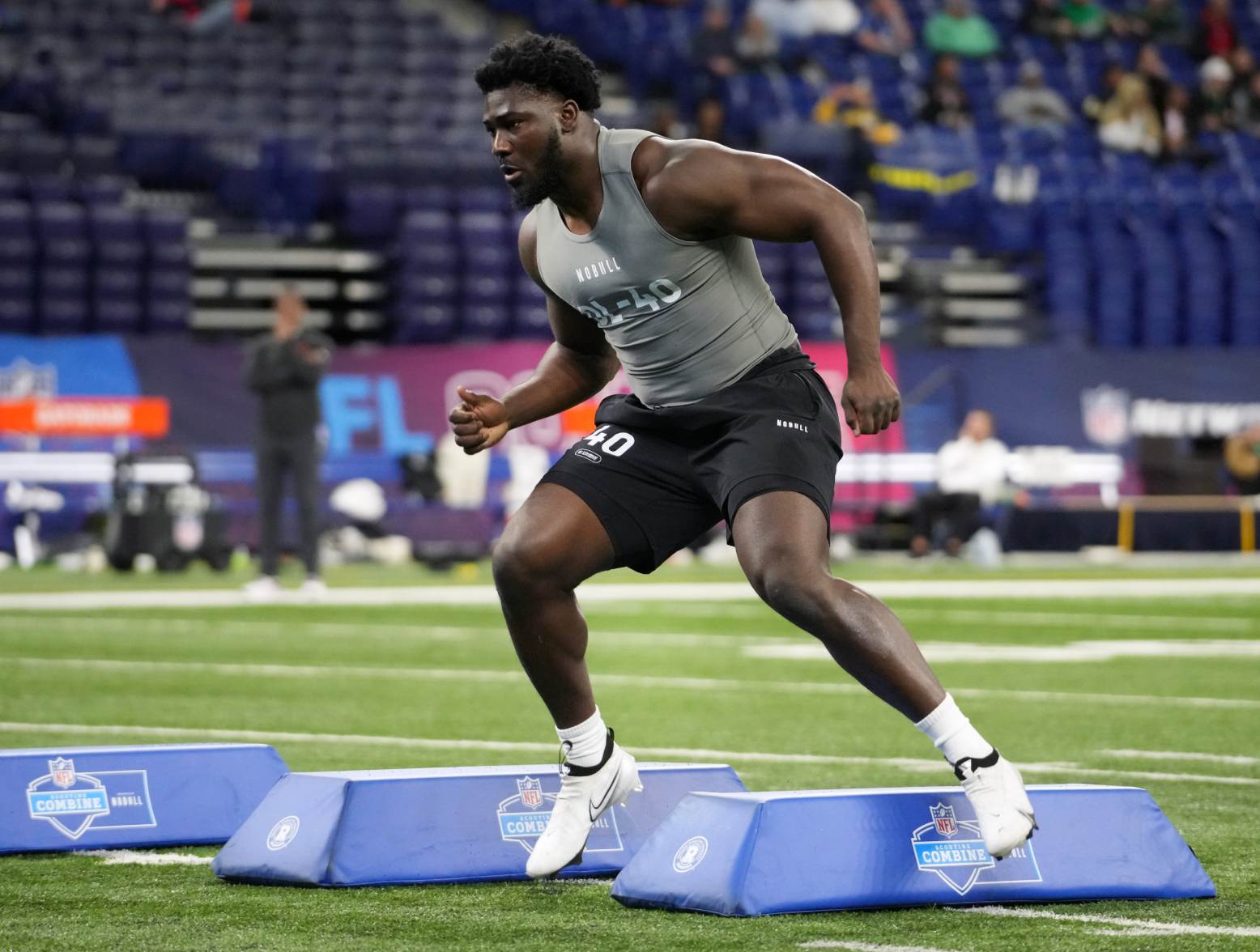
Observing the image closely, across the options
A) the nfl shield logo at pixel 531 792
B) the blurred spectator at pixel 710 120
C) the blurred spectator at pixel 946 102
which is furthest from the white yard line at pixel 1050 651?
the blurred spectator at pixel 946 102

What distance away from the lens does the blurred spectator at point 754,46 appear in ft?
86.6

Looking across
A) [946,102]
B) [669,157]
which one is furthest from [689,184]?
[946,102]

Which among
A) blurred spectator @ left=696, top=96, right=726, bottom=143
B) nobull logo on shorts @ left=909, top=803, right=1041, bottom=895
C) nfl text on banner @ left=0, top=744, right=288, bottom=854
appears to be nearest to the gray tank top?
nobull logo on shorts @ left=909, top=803, right=1041, bottom=895

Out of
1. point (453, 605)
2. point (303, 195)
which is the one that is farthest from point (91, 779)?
point (303, 195)

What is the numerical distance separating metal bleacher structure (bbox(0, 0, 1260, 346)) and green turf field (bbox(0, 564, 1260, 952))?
5.35 m

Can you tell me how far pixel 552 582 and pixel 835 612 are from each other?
2.48ft

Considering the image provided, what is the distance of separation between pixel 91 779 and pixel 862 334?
85.9 inches

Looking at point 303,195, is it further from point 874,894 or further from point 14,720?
point 874,894

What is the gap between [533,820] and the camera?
5.20 meters

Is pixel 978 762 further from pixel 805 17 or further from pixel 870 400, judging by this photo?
pixel 805 17

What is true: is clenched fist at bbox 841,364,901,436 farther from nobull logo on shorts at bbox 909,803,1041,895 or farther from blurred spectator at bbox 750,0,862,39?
blurred spectator at bbox 750,0,862,39

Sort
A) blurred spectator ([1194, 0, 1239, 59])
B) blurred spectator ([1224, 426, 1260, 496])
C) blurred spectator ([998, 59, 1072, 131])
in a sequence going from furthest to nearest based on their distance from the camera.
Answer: blurred spectator ([1194, 0, 1239, 59]) < blurred spectator ([998, 59, 1072, 131]) < blurred spectator ([1224, 426, 1260, 496])

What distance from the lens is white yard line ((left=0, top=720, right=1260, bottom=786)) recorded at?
22.9 feet

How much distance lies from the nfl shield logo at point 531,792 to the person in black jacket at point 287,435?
33.9ft
